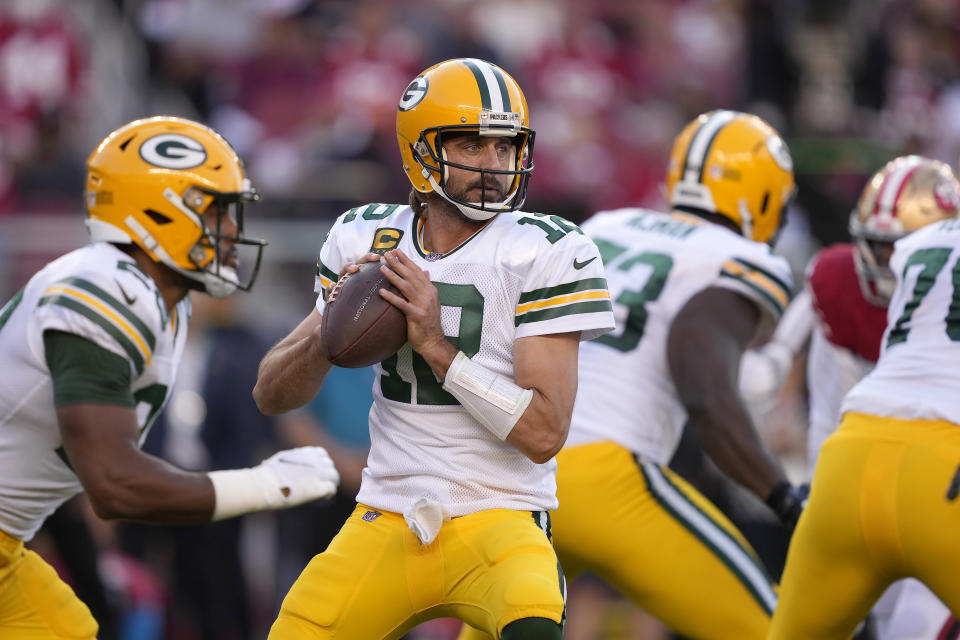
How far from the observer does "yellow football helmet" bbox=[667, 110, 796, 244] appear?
4809 mm

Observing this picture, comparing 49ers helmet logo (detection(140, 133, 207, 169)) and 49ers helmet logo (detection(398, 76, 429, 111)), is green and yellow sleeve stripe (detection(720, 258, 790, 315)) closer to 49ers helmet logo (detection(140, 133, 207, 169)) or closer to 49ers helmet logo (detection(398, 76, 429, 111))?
49ers helmet logo (detection(398, 76, 429, 111))

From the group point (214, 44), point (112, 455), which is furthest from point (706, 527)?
point (214, 44)

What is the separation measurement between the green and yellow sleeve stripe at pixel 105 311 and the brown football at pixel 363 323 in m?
0.73

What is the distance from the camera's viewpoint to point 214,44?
1021 cm

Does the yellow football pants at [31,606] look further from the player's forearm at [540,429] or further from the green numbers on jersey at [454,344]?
the player's forearm at [540,429]

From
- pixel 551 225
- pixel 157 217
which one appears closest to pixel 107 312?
pixel 157 217

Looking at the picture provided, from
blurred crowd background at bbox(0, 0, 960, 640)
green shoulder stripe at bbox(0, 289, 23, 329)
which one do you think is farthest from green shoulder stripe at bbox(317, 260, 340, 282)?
blurred crowd background at bbox(0, 0, 960, 640)

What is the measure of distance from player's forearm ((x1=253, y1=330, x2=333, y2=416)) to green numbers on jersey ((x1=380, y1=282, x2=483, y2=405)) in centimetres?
18

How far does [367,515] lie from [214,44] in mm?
7355

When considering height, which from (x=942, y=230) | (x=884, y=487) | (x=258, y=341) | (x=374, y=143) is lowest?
(x=258, y=341)

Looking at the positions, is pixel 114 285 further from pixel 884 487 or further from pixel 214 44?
pixel 214 44

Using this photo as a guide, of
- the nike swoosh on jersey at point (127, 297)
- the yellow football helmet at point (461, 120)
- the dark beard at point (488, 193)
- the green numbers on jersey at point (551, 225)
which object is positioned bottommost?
the nike swoosh on jersey at point (127, 297)

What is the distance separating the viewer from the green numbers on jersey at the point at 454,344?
3.40m

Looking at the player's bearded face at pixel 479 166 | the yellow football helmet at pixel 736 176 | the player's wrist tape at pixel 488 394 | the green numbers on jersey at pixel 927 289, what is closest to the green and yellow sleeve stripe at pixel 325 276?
the player's bearded face at pixel 479 166
